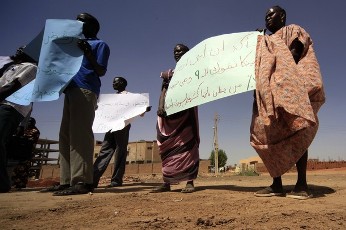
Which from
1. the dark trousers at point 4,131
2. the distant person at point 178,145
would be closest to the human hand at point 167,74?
the distant person at point 178,145

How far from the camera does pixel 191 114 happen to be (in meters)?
3.89

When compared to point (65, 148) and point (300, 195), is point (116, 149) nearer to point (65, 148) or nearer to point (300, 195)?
point (65, 148)

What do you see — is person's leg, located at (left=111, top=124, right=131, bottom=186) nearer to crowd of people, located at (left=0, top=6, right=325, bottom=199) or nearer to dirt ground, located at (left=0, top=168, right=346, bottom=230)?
crowd of people, located at (left=0, top=6, right=325, bottom=199)

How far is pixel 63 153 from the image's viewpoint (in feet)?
11.6

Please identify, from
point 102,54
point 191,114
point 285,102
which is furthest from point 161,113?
point 285,102

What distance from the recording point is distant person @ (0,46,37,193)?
3.83 m

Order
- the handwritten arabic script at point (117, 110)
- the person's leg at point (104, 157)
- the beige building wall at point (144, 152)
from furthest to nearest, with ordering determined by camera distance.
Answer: the beige building wall at point (144, 152), the handwritten arabic script at point (117, 110), the person's leg at point (104, 157)

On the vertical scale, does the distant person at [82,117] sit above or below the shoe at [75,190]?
above

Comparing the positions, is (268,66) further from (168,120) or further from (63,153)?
(63,153)

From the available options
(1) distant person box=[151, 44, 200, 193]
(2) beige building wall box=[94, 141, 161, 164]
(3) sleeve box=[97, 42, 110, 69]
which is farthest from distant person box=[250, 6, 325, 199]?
(2) beige building wall box=[94, 141, 161, 164]

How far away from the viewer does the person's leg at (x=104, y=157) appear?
4.50m

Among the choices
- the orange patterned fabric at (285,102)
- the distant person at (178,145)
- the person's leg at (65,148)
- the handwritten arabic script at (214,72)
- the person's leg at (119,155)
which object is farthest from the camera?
the person's leg at (119,155)

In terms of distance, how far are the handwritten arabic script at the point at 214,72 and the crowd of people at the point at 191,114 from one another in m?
0.16

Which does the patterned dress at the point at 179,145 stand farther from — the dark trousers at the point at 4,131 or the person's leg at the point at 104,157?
the dark trousers at the point at 4,131
